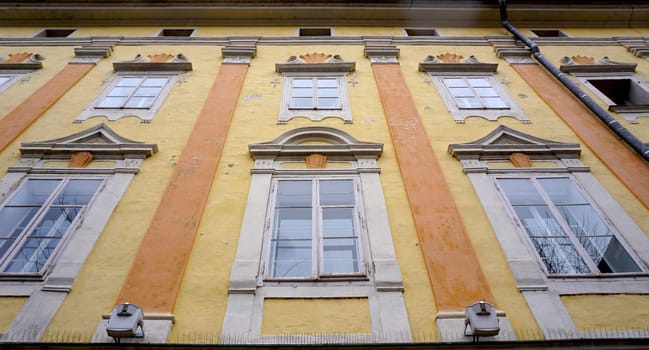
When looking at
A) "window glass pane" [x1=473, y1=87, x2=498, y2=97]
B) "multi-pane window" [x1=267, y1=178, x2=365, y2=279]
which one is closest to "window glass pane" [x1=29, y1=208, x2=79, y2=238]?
"multi-pane window" [x1=267, y1=178, x2=365, y2=279]

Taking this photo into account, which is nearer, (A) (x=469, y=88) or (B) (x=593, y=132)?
(B) (x=593, y=132)

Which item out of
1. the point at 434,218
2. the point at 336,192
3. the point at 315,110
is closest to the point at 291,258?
the point at 336,192

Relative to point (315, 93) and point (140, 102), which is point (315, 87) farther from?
point (140, 102)

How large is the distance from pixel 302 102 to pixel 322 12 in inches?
188

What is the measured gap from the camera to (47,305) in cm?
470

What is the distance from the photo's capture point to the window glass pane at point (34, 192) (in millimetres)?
6215

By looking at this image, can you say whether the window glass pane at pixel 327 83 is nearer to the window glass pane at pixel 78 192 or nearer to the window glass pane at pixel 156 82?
the window glass pane at pixel 156 82

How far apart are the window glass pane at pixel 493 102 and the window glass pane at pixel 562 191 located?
7.43 feet

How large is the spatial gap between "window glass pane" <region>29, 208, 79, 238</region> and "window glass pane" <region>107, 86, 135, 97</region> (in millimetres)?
3503

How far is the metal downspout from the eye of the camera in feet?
22.9

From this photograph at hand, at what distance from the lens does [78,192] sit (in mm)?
6395

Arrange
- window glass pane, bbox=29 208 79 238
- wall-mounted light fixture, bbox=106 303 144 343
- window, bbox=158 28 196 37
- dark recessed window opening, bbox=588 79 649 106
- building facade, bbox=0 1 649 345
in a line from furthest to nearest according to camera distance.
A: 1. window, bbox=158 28 196 37
2. dark recessed window opening, bbox=588 79 649 106
3. window glass pane, bbox=29 208 79 238
4. building facade, bbox=0 1 649 345
5. wall-mounted light fixture, bbox=106 303 144 343

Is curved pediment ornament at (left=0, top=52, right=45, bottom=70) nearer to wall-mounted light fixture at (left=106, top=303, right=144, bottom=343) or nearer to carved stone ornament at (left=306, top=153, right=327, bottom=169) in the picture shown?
carved stone ornament at (left=306, top=153, right=327, bottom=169)

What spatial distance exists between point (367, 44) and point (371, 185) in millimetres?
5396
